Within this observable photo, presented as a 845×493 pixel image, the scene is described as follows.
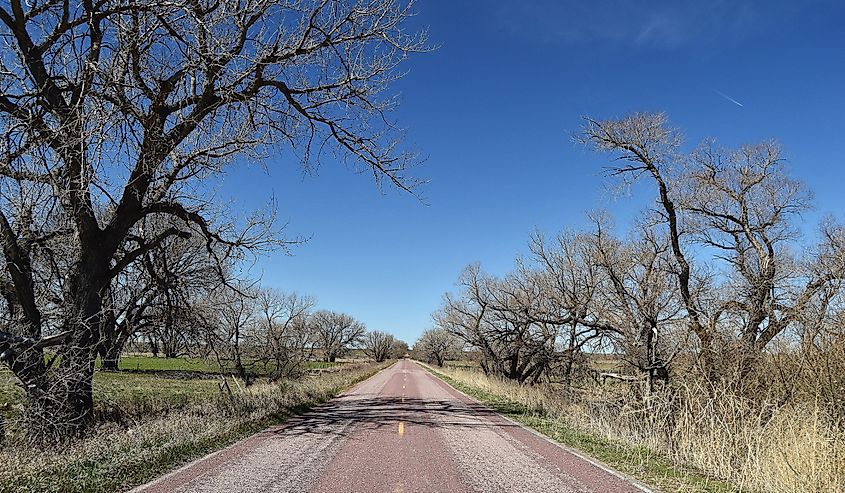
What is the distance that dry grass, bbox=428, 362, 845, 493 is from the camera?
7117 millimetres

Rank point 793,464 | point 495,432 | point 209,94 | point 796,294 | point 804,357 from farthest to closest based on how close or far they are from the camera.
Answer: point 796,294, point 495,432, point 804,357, point 209,94, point 793,464

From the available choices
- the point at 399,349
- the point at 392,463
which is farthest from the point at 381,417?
the point at 399,349

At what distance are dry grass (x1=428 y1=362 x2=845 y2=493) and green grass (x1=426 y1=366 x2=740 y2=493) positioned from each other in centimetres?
3

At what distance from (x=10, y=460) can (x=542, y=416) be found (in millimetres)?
12940

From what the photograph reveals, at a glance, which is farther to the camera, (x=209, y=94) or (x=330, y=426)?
(x=330, y=426)

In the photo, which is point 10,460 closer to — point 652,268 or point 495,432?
point 495,432

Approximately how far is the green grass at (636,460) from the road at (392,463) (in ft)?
1.37

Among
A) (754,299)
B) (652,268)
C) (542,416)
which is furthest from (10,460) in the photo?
(754,299)

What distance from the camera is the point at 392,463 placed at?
843cm

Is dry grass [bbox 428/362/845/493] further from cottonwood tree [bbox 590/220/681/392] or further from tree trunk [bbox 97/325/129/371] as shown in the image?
tree trunk [bbox 97/325/129/371]

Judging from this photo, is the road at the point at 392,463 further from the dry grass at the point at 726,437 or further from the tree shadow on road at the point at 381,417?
→ the dry grass at the point at 726,437

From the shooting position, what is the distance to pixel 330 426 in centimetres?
1297

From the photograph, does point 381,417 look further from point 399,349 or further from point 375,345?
point 399,349

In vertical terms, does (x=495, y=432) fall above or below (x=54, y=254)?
below
